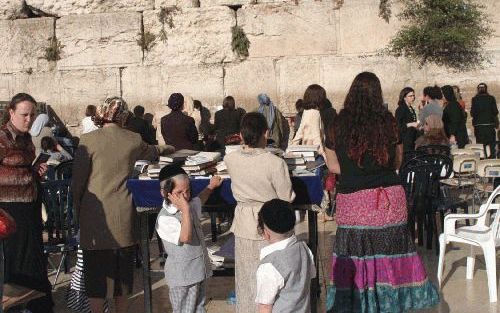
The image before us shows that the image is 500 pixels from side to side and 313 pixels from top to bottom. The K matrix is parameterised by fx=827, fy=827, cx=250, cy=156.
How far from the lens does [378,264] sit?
17.6ft

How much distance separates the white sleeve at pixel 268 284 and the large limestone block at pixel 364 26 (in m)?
9.66

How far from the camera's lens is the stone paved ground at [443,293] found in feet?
21.8

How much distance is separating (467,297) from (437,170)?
177cm

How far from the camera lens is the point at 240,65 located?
14.2 m

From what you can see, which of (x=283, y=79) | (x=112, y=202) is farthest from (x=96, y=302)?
(x=283, y=79)

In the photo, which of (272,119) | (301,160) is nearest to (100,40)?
(272,119)

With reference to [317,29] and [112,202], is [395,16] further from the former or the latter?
[112,202]

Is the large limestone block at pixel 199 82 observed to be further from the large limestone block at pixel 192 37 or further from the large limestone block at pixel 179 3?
the large limestone block at pixel 179 3

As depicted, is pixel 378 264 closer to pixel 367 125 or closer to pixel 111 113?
pixel 367 125

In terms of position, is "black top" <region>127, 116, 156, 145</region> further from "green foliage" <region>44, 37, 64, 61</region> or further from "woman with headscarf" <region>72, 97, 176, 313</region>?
"woman with headscarf" <region>72, 97, 176, 313</region>

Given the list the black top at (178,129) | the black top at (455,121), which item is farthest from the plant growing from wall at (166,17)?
the black top at (178,129)

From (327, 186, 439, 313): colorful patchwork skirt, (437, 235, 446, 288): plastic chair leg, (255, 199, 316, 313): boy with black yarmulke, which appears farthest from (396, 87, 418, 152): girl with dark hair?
(255, 199, 316, 313): boy with black yarmulke

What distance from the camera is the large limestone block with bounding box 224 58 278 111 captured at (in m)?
14.1

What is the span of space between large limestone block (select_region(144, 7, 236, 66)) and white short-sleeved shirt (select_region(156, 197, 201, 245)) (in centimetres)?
896
